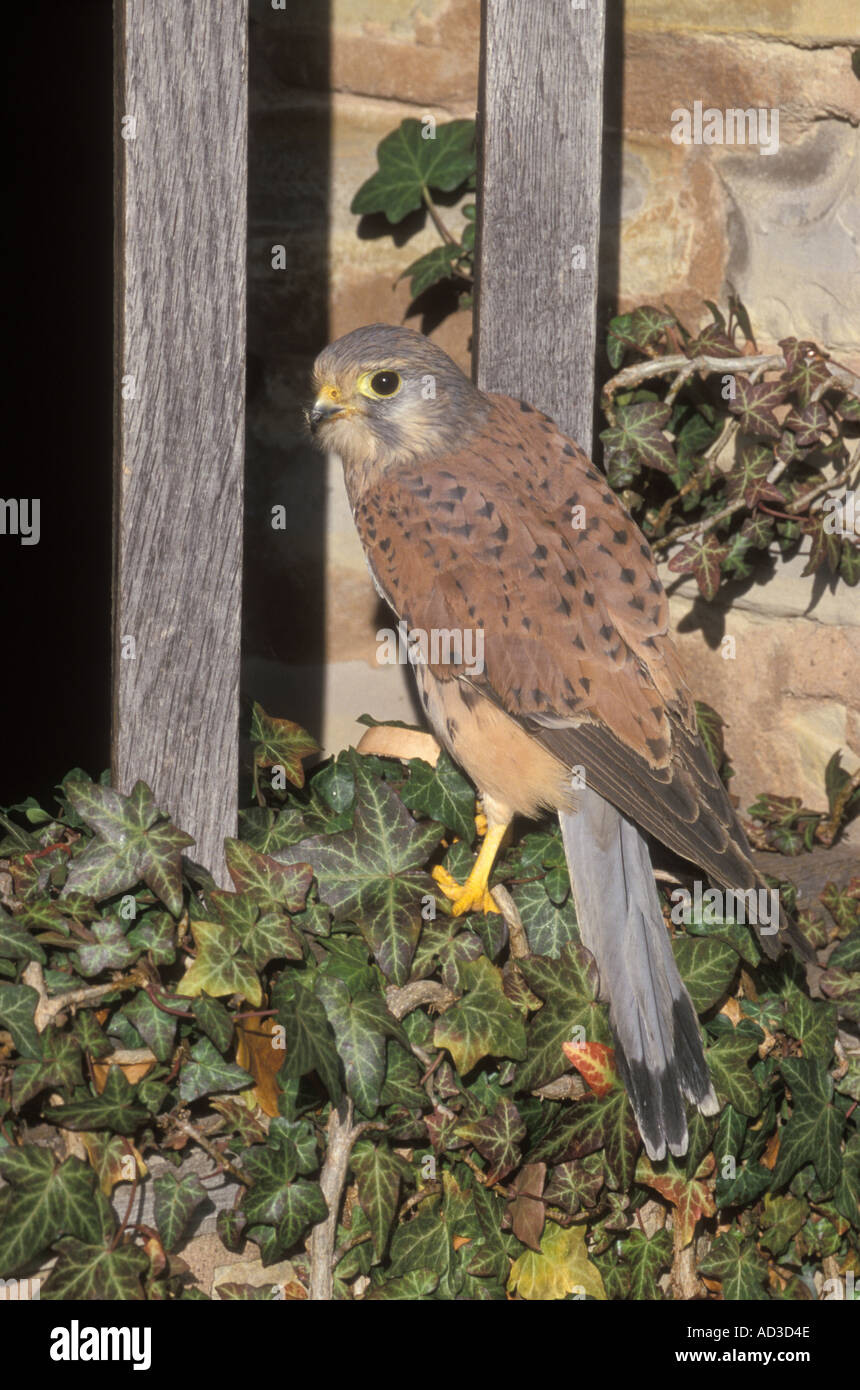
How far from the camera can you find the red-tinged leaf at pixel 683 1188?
211 centimetres

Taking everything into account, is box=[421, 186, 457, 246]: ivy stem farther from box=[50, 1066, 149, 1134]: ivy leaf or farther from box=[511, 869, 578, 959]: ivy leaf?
box=[50, 1066, 149, 1134]: ivy leaf

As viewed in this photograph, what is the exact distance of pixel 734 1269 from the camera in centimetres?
215

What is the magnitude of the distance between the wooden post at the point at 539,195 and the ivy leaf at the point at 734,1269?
1433mm

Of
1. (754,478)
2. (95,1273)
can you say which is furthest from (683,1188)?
(754,478)

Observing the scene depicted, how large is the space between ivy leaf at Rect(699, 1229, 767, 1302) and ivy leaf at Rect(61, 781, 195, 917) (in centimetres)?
99

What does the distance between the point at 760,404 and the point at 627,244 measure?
1.61 feet

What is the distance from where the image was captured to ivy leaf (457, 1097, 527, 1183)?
2025 millimetres

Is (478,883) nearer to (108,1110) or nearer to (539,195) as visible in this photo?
(108,1110)

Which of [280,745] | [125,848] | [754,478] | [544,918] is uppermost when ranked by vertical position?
[754,478]

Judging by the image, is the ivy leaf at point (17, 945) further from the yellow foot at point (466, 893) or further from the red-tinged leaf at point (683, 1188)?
the red-tinged leaf at point (683, 1188)

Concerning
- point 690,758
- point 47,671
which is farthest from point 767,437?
point 47,671

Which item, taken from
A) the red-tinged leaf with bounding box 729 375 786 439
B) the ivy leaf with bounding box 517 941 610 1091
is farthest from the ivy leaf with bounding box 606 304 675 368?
the ivy leaf with bounding box 517 941 610 1091

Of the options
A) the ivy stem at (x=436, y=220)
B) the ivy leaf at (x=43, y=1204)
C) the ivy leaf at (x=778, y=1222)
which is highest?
the ivy stem at (x=436, y=220)

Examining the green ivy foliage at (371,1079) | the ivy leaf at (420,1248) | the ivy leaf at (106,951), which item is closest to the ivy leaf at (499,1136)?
the green ivy foliage at (371,1079)
